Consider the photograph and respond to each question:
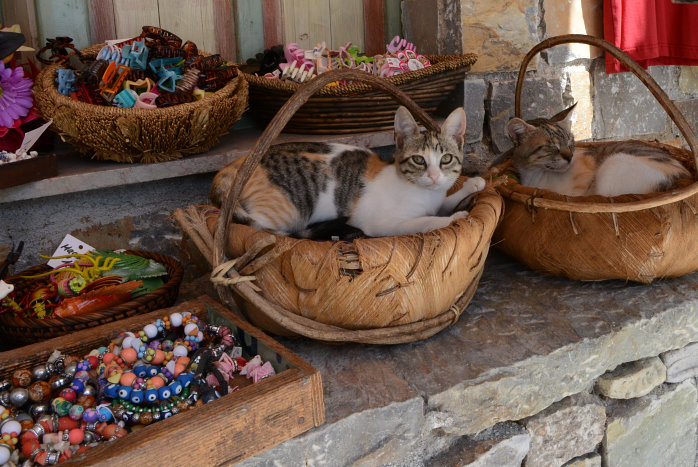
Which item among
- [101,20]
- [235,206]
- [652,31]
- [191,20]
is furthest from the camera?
[652,31]

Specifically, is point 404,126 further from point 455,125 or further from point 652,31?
point 652,31

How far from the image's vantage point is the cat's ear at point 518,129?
1.89m

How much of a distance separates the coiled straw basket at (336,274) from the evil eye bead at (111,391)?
0.91 feet

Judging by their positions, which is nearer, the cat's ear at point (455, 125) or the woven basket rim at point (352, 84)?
the cat's ear at point (455, 125)

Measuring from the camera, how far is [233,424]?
3.06 feet

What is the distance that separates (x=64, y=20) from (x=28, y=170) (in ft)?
2.29

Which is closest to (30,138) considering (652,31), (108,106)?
(108,106)

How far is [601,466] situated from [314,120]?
4.62 ft

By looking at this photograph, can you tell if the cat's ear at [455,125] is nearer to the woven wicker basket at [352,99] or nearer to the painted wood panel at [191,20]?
the woven wicker basket at [352,99]

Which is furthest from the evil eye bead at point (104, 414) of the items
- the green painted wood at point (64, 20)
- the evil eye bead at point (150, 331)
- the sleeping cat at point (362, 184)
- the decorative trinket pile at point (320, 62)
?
the green painted wood at point (64, 20)

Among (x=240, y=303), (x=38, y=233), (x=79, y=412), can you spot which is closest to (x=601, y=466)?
(x=240, y=303)

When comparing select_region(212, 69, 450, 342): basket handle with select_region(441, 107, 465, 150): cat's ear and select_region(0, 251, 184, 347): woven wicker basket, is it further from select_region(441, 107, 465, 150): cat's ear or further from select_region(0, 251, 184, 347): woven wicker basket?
select_region(441, 107, 465, 150): cat's ear

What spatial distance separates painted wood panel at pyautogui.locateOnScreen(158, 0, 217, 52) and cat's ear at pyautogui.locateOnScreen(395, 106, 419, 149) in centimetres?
100

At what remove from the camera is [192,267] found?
2014 millimetres
